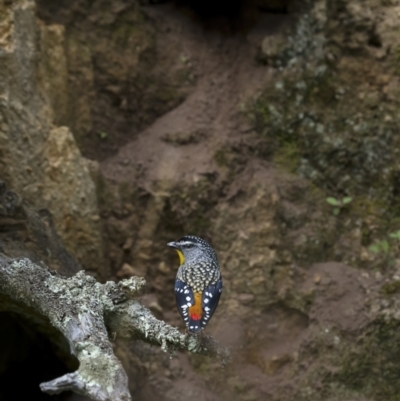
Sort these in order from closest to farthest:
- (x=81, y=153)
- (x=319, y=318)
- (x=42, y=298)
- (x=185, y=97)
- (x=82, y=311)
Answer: (x=82, y=311) < (x=42, y=298) < (x=319, y=318) < (x=81, y=153) < (x=185, y=97)

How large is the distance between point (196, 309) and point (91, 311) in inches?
25.4

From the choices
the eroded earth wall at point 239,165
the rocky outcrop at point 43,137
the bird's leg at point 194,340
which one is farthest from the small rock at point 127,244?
the bird's leg at point 194,340

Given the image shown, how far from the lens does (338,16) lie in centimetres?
605

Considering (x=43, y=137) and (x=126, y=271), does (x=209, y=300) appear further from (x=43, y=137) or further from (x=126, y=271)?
(x=43, y=137)

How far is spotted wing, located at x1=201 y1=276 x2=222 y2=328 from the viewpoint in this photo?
3.77 meters

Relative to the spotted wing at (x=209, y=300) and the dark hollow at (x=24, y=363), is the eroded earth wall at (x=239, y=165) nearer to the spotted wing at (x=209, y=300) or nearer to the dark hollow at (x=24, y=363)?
the dark hollow at (x=24, y=363)

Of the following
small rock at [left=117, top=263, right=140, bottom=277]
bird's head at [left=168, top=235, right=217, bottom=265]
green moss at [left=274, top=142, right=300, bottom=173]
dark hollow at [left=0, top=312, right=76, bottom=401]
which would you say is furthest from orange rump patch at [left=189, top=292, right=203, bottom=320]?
green moss at [left=274, top=142, right=300, bottom=173]

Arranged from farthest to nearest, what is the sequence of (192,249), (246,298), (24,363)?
1. (246,298)
2. (24,363)
3. (192,249)

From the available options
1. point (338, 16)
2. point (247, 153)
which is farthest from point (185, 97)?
point (338, 16)

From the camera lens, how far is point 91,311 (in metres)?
3.54

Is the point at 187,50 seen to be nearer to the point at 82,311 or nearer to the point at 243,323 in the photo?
the point at 243,323

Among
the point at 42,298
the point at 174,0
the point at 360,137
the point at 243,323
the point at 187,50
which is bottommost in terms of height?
the point at 243,323

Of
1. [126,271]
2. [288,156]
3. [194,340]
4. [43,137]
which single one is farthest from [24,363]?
[288,156]

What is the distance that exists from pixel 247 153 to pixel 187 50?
1.29 m
